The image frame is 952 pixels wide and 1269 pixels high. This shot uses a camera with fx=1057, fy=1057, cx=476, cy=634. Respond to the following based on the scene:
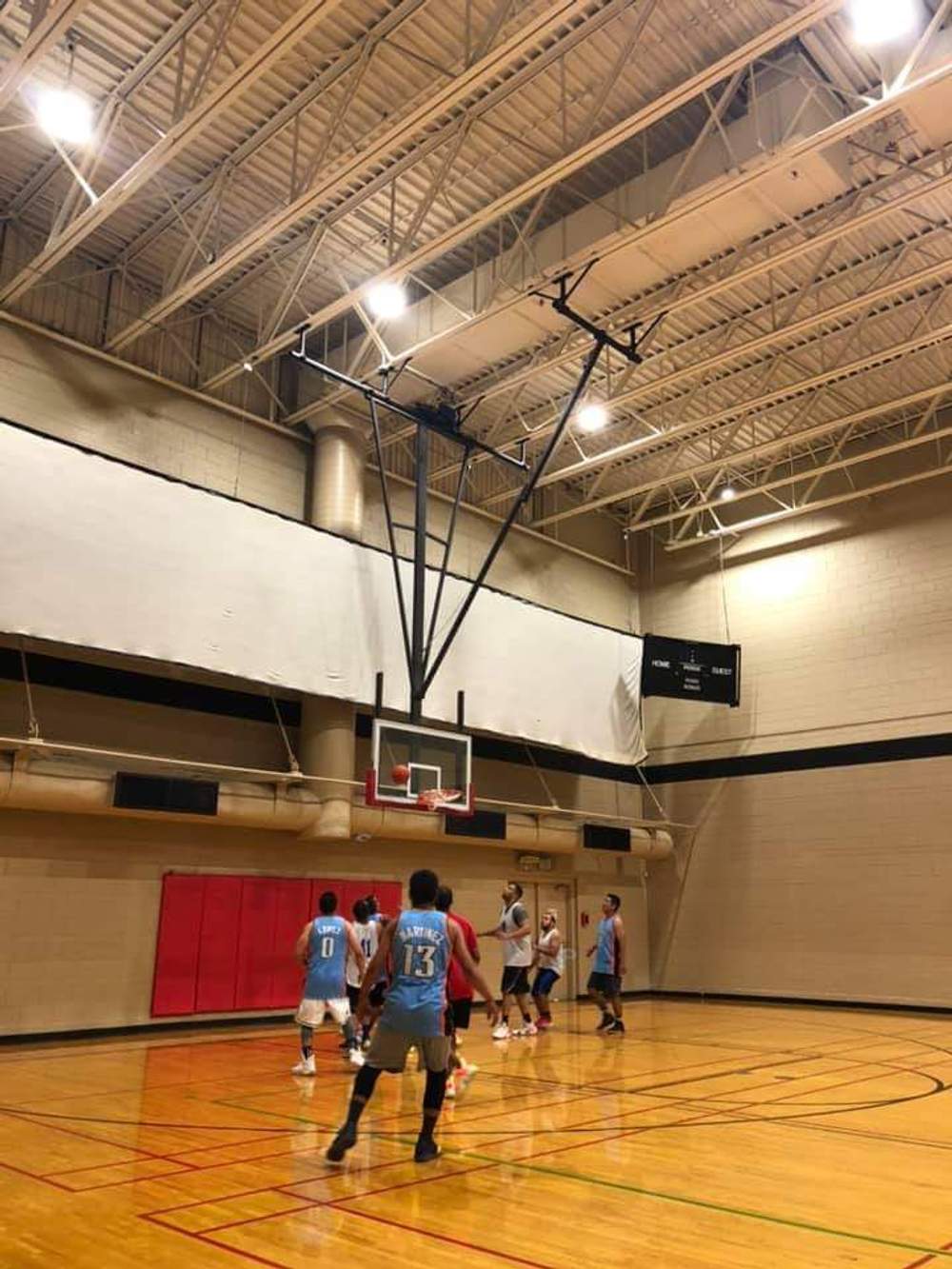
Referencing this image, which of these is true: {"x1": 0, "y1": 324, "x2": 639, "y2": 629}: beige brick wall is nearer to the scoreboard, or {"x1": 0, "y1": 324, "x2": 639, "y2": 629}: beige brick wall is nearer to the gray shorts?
Result: the scoreboard

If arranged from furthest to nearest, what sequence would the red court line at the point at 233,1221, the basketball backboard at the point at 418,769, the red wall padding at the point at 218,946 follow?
the red wall padding at the point at 218,946
the basketball backboard at the point at 418,769
the red court line at the point at 233,1221

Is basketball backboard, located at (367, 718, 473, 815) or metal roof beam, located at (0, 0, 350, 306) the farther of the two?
basketball backboard, located at (367, 718, 473, 815)

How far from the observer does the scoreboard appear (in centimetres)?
2017

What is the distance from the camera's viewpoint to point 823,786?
63.4 ft

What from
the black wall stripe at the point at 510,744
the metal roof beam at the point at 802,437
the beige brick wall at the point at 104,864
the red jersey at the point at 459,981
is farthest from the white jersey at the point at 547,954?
the metal roof beam at the point at 802,437

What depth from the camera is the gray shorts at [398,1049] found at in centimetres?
590

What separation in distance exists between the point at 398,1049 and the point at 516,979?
25.3 feet

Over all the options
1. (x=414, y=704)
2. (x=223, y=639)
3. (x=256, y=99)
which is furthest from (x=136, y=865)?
(x=256, y=99)

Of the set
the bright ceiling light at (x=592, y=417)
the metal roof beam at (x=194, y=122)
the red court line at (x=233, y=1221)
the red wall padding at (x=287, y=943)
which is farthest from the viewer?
the bright ceiling light at (x=592, y=417)

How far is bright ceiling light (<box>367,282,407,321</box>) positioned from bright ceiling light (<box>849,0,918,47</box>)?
5865 millimetres

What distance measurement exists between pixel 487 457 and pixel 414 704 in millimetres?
6493

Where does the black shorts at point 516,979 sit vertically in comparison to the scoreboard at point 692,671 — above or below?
below

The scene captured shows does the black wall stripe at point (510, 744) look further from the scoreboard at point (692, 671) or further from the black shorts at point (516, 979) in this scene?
the black shorts at point (516, 979)

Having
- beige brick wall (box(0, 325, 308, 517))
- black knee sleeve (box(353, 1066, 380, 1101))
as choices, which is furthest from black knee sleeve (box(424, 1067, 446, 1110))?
beige brick wall (box(0, 325, 308, 517))
